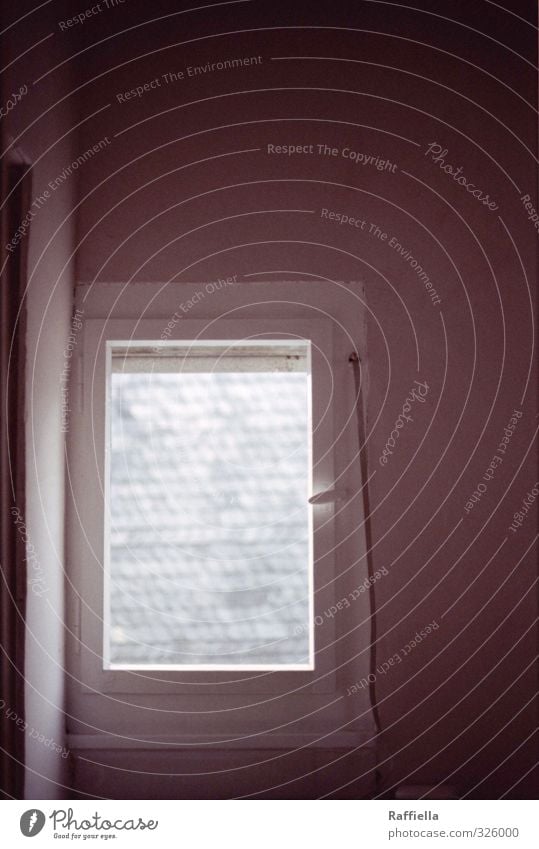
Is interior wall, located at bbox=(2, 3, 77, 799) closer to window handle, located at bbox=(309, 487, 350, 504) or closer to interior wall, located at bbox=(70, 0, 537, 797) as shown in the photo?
interior wall, located at bbox=(70, 0, 537, 797)

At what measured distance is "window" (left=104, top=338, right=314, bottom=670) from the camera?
3.40ft

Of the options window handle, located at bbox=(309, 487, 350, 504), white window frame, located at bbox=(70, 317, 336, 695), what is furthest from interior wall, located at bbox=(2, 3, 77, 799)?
window handle, located at bbox=(309, 487, 350, 504)

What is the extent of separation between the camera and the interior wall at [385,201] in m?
1.02

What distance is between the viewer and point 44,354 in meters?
0.97

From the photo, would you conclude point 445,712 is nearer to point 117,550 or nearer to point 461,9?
point 117,550

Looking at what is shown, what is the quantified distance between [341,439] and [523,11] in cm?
58

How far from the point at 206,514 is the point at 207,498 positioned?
0.8 inches
